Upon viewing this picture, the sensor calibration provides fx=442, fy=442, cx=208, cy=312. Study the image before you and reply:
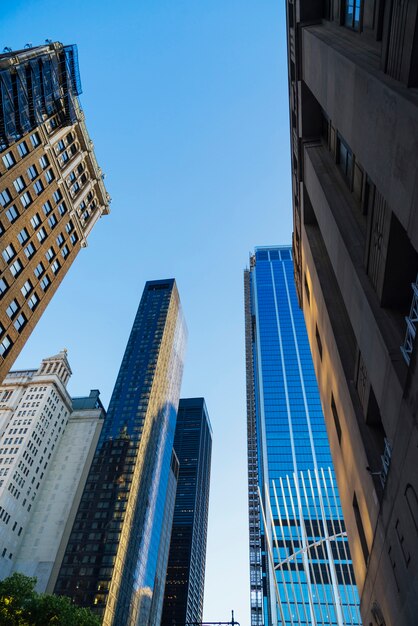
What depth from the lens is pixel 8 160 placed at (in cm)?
4469

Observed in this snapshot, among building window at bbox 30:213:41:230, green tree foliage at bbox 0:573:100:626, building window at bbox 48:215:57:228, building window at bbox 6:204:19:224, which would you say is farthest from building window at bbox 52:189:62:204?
green tree foliage at bbox 0:573:100:626

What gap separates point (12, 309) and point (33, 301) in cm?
381

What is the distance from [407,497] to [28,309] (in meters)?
40.3

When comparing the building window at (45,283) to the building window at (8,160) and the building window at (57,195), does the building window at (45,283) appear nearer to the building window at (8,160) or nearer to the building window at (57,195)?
the building window at (57,195)

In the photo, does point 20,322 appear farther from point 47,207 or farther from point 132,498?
point 132,498

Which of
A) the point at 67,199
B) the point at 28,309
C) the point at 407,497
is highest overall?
the point at 67,199

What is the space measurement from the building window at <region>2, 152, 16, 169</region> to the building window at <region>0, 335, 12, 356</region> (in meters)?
17.3

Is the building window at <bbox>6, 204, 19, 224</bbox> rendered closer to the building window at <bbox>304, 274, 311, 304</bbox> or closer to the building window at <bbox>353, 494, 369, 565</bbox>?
the building window at <bbox>304, 274, 311, 304</bbox>

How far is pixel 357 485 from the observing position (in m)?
23.3

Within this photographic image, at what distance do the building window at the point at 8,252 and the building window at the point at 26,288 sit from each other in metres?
3.28

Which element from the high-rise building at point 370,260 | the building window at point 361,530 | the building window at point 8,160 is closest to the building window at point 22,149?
the building window at point 8,160

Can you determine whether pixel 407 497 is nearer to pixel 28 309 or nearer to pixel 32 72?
pixel 28 309

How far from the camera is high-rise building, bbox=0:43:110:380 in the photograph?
43.2m

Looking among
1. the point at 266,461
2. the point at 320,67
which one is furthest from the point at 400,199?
the point at 266,461
